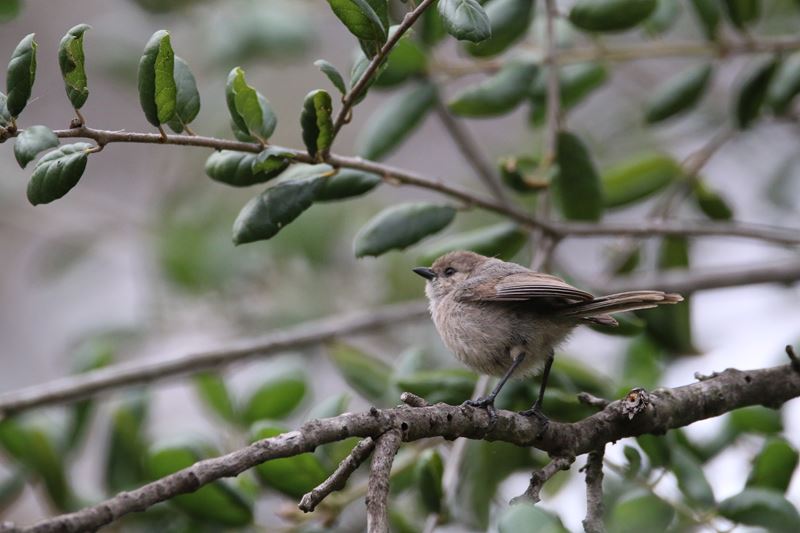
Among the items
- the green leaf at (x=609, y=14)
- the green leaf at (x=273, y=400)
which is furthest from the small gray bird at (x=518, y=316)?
the green leaf at (x=609, y=14)

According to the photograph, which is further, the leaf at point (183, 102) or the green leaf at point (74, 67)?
the leaf at point (183, 102)

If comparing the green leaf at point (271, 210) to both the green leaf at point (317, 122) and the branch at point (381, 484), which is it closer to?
the green leaf at point (317, 122)

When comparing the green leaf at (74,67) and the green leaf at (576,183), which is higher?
the green leaf at (74,67)

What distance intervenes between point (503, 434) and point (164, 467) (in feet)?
4.59

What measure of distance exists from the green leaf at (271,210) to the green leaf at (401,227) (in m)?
0.42

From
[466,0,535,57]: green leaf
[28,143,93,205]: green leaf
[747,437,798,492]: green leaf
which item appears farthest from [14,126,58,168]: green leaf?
[747,437,798,492]: green leaf

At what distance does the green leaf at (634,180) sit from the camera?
4059 mm

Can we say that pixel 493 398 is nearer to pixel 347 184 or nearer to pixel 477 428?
pixel 477 428

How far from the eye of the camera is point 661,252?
171 inches

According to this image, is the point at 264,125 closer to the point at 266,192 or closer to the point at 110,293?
the point at 266,192

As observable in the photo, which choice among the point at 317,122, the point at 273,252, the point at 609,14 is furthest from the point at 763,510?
the point at 273,252

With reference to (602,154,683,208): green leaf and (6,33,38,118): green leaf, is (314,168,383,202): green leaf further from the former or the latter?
(602,154,683,208): green leaf

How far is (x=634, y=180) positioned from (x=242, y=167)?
212 cm

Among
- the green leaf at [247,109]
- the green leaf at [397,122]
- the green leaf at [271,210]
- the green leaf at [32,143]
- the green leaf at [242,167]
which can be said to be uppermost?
the green leaf at [32,143]
